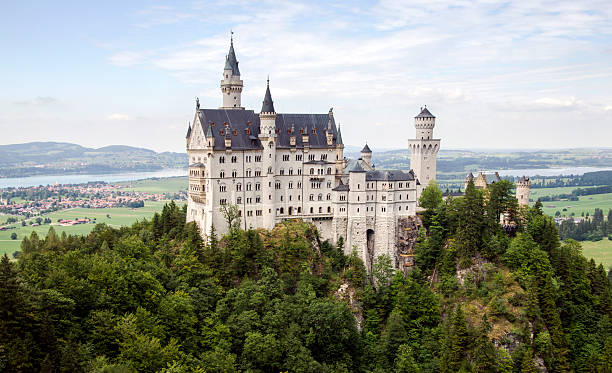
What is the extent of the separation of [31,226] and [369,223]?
14127 centimetres

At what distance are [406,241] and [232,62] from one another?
41.7 metres

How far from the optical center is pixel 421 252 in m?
83.8

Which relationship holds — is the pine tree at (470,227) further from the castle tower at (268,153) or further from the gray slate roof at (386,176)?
the castle tower at (268,153)

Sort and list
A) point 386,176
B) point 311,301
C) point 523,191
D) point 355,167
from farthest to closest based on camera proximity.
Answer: point 523,191, point 386,176, point 355,167, point 311,301

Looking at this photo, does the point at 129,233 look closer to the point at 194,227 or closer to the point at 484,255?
the point at 194,227

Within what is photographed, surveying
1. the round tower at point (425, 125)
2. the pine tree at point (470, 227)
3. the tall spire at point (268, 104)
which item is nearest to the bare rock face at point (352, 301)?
the pine tree at point (470, 227)

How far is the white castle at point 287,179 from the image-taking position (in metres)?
80.2

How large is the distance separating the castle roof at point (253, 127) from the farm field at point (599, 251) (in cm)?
9143

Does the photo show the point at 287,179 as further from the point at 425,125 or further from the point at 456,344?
the point at 456,344

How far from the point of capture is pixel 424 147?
318ft

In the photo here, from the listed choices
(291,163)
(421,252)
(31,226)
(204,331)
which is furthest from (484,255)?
(31,226)

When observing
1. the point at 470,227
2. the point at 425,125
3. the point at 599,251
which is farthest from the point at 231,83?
the point at 599,251

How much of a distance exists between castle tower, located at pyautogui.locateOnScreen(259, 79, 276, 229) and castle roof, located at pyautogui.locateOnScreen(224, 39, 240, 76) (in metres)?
8.80

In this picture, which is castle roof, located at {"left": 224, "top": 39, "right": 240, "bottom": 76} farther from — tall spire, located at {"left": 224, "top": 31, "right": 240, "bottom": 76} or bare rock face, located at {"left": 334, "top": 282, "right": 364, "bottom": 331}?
bare rock face, located at {"left": 334, "top": 282, "right": 364, "bottom": 331}
